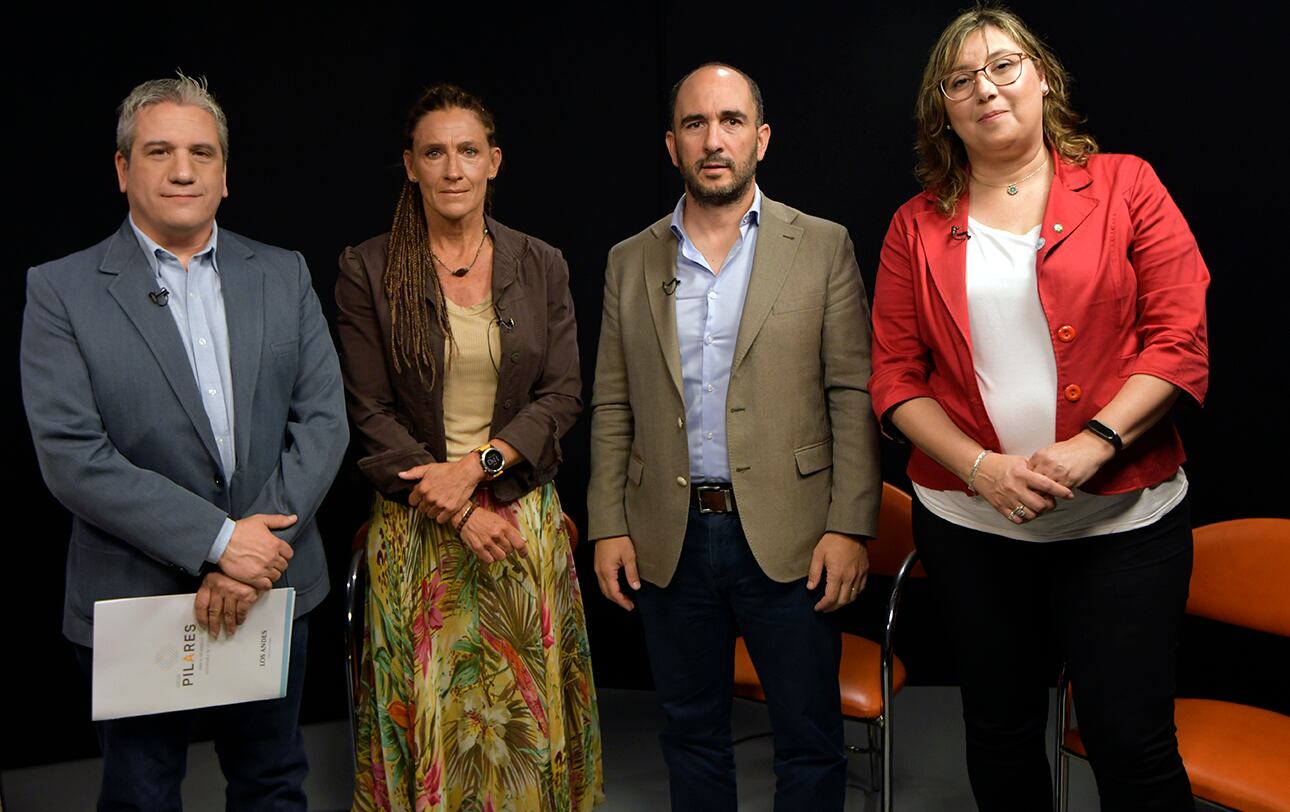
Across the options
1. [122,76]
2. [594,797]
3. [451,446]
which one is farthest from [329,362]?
[122,76]

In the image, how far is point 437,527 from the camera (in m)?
2.84

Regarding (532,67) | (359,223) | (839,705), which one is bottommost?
(839,705)

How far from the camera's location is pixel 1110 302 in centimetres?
226

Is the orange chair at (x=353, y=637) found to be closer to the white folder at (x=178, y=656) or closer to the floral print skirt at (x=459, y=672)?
the floral print skirt at (x=459, y=672)

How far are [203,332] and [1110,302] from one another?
70.0 inches

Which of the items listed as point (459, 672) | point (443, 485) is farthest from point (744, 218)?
point (459, 672)

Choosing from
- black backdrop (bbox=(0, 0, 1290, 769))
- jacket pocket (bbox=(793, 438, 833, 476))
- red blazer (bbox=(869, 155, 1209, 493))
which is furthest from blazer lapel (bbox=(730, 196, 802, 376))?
black backdrop (bbox=(0, 0, 1290, 769))

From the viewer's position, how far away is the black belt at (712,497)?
2646 mm

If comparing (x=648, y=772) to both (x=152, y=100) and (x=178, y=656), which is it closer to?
(x=178, y=656)

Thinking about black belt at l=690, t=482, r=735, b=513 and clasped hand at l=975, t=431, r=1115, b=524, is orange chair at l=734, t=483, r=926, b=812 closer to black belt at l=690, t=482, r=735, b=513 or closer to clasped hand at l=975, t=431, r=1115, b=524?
black belt at l=690, t=482, r=735, b=513

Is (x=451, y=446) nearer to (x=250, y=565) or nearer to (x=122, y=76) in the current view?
(x=250, y=565)

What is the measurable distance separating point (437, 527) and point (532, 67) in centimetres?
182

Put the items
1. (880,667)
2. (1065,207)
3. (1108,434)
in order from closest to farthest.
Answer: (1108,434)
(1065,207)
(880,667)

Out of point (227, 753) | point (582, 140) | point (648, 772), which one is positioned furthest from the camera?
point (582, 140)
